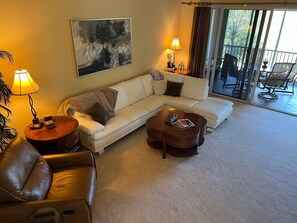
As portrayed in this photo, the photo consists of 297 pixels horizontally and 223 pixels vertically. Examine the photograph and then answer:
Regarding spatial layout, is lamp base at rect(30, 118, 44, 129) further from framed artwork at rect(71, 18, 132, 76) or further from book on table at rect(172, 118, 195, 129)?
book on table at rect(172, 118, 195, 129)

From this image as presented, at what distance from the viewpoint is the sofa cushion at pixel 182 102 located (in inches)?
166

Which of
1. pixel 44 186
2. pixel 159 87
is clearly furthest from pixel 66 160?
pixel 159 87

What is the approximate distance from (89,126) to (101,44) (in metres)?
1.62

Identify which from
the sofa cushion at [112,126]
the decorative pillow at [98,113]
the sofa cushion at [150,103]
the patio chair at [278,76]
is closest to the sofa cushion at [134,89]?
the sofa cushion at [150,103]

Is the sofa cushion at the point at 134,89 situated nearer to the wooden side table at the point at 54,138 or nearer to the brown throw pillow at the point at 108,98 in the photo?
the brown throw pillow at the point at 108,98

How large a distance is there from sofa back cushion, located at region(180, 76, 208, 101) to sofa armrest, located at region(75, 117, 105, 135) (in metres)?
2.12

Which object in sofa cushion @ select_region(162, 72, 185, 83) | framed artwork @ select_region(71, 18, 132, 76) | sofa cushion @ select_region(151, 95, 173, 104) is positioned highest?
framed artwork @ select_region(71, 18, 132, 76)

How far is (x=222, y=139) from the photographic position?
3.76 meters

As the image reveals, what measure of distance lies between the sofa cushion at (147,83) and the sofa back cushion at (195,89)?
2.26ft

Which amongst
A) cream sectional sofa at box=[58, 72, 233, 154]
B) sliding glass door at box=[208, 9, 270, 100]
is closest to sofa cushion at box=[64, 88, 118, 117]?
cream sectional sofa at box=[58, 72, 233, 154]

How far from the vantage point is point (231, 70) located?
546 centimetres

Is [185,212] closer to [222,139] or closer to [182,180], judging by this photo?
[182,180]

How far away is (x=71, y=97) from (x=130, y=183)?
1773 mm

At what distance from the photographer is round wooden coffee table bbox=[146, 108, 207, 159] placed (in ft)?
10.2
